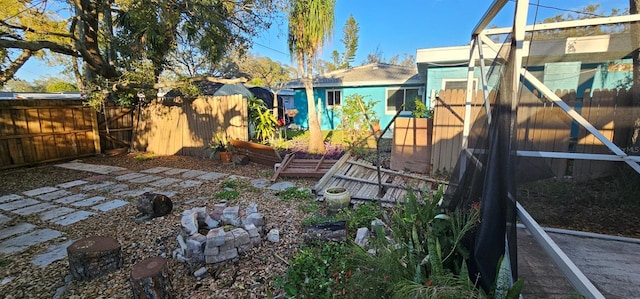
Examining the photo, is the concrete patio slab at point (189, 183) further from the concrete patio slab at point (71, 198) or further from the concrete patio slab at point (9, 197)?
the concrete patio slab at point (9, 197)

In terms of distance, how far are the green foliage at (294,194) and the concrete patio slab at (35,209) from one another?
345 centimetres

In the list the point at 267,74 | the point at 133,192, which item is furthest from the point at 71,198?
the point at 267,74

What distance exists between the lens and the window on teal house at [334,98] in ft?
37.0

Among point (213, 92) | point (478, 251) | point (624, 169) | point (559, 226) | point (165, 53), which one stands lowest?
point (559, 226)

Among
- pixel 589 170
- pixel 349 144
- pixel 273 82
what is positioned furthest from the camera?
pixel 273 82

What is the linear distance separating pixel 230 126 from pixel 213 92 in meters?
4.65

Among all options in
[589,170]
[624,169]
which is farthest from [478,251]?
[589,170]

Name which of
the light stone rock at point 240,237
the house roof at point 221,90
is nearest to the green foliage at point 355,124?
the light stone rock at point 240,237

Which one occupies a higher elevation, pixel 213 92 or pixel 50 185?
pixel 213 92

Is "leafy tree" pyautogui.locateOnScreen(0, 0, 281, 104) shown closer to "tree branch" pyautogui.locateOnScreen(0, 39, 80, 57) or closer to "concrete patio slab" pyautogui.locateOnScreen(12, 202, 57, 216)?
"tree branch" pyautogui.locateOnScreen(0, 39, 80, 57)

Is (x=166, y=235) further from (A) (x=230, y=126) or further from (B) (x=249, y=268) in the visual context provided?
(A) (x=230, y=126)

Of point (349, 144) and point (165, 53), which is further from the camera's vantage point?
point (165, 53)

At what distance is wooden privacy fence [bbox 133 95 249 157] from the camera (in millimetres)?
6688

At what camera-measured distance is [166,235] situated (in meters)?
3.03
